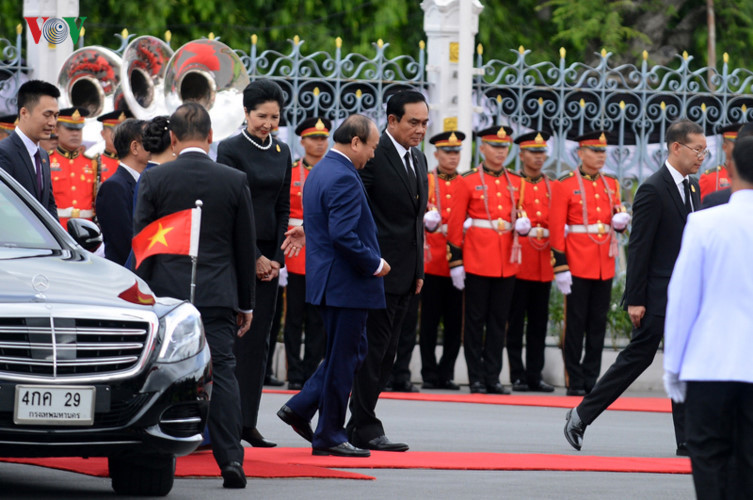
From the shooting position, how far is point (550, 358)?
14.4 metres

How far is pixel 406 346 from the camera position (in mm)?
13508

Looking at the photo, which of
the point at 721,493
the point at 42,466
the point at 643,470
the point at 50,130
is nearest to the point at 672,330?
the point at 721,493

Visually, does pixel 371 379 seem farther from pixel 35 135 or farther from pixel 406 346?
pixel 406 346

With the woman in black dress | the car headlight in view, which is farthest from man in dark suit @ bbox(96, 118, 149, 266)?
the car headlight

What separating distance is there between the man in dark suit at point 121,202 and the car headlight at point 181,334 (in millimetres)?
1917

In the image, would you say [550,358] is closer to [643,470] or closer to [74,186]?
[74,186]

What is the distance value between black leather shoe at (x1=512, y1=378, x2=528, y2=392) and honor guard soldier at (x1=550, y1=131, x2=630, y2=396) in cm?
42

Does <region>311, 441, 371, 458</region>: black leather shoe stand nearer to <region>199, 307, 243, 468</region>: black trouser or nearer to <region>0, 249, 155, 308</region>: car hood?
<region>199, 307, 243, 468</region>: black trouser

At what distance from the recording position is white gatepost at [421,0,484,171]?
14.4 meters

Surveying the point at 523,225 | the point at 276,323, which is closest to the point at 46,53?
the point at 276,323

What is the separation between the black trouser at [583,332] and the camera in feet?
45.0

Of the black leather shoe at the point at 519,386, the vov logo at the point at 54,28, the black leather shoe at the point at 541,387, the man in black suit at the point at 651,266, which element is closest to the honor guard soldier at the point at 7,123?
the vov logo at the point at 54,28

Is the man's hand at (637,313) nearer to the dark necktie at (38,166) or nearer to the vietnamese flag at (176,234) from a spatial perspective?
the vietnamese flag at (176,234)

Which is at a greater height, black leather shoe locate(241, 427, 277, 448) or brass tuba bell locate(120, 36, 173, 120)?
brass tuba bell locate(120, 36, 173, 120)
